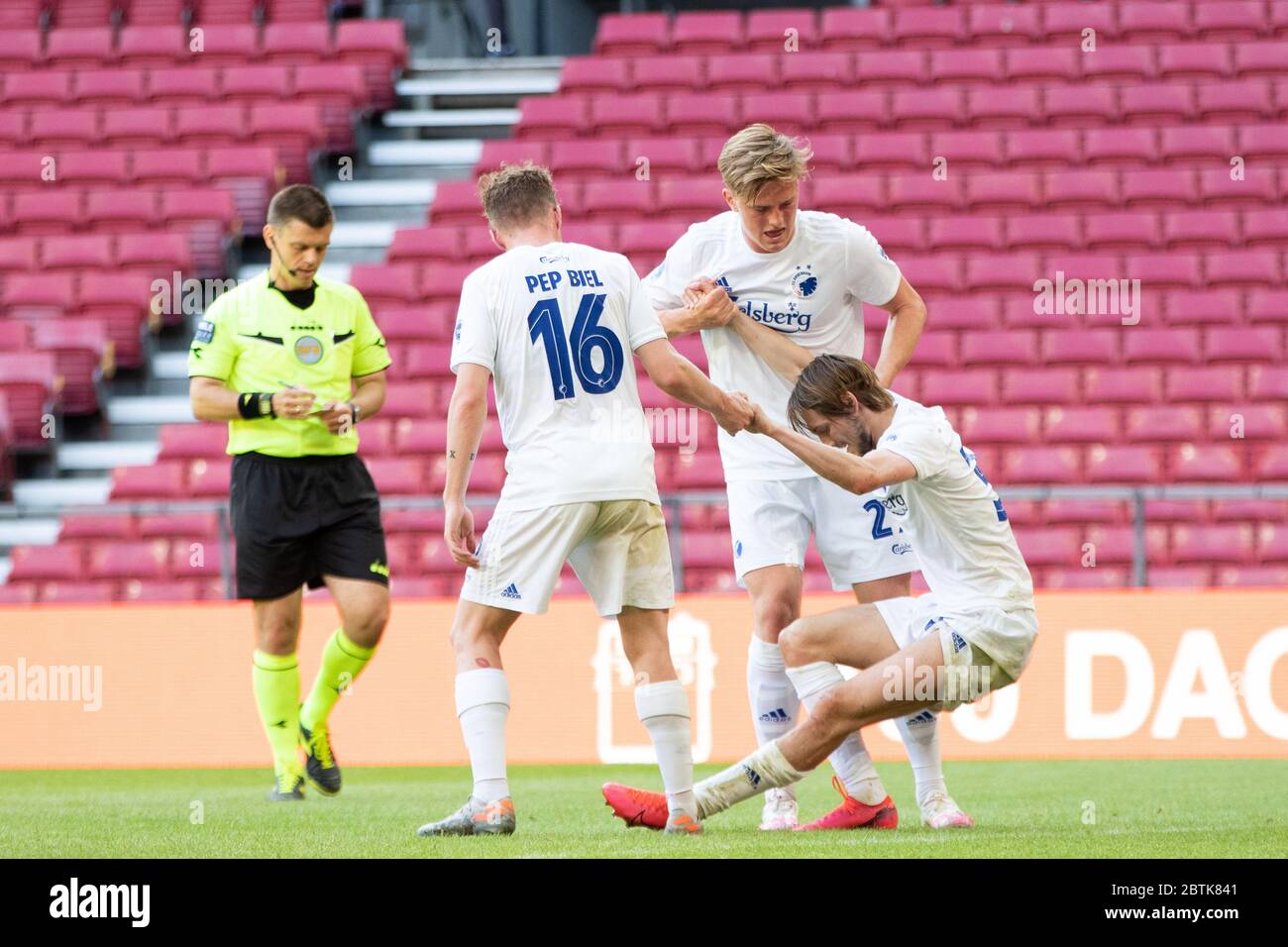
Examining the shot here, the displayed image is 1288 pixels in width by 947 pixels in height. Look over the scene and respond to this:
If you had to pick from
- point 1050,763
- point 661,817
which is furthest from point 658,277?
point 1050,763

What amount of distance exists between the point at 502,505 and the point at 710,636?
4191 millimetres

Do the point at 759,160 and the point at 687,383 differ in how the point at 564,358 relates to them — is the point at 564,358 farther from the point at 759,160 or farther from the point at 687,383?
the point at 759,160

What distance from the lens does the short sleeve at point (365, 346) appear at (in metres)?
6.90

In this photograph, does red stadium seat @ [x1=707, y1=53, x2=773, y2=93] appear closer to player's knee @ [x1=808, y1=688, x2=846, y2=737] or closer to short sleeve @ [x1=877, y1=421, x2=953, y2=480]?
short sleeve @ [x1=877, y1=421, x2=953, y2=480]

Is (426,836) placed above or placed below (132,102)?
below

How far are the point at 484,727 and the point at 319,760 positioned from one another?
189 centimetres

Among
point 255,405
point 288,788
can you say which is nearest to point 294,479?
point 255,405

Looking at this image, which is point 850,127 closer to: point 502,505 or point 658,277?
point 658,277

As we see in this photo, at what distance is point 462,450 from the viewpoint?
4.92 meters

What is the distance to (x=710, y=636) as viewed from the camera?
9156 mm

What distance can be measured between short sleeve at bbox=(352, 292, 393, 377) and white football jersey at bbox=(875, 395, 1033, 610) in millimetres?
2528

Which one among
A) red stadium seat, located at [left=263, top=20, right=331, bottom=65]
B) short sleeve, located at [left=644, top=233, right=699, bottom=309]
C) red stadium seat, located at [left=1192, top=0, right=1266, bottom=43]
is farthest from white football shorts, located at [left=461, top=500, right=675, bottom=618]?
red stadium seat, located at [left=263, top=20, right=331, bottom=65]

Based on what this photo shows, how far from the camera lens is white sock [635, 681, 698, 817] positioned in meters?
5.11
